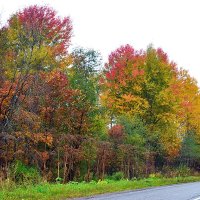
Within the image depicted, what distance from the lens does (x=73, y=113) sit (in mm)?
24328

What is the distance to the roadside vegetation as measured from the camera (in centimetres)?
1946

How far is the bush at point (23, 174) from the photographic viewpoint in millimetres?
18438

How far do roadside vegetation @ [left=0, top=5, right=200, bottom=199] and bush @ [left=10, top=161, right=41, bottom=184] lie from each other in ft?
0.16

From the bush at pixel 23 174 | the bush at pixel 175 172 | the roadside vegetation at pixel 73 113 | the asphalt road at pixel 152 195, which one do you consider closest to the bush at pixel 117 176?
the roadside vegetation at pixel 73 113

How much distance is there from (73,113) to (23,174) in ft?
20.8

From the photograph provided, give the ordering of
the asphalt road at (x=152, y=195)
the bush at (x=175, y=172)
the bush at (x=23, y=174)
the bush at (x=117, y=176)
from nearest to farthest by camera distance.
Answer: the asphalt road at (x=152, y=195)
the bush at (x=23, y=174)
the bush at (x=117, y=176)
the bush at (x=175, y=172)

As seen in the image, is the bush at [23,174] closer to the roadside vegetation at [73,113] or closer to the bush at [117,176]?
the roadside vegetation at [73,113]

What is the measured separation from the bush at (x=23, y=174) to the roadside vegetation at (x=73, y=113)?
48 millimetres

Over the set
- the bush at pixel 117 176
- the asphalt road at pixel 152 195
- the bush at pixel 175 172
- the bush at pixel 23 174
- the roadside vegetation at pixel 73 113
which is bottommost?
the asphalt road at pixel 152 195

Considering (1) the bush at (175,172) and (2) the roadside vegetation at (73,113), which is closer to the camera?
(2) the roadside vegetation at (73,113)

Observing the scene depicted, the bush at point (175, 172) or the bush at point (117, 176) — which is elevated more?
the bush at point (117, 176)

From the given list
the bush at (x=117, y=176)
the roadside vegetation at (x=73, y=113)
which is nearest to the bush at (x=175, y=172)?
the roadside vegetation at (x=73, y=113)

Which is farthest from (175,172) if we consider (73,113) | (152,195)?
(152,195)

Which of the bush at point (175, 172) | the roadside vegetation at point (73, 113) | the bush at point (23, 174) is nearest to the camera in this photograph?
the bush at point (23, 174)
